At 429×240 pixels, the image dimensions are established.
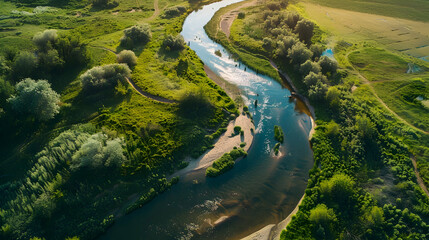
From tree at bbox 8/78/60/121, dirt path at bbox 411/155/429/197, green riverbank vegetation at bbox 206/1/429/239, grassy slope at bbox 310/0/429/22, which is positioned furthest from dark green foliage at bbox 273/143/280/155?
grassy slope at bbox 310/0/429/22

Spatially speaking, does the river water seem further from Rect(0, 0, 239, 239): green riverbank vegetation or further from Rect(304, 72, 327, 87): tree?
Rect(304, 72, 327, 87): tree

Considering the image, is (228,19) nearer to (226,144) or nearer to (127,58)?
(127,58)

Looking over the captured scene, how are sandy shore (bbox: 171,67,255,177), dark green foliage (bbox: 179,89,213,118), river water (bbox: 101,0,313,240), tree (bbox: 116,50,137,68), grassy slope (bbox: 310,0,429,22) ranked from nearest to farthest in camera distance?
river water (bbox: 101,0,313,240) < sandy shore (bbox: 171,67,255,177) < dark green foliage (bbox: 179,89,213,118) < tree (bbox: 116,50,137,68) < grassy slope (bbox: 310,0,429,22)

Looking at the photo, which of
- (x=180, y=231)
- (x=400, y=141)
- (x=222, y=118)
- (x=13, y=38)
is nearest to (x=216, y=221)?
(x=180, y=231)

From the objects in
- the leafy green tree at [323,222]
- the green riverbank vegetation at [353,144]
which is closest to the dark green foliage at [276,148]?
the green riverbank vegetation at [353,144]

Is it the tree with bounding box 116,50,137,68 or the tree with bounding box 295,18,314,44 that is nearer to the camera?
the tree with bounding box 116,50,137,68

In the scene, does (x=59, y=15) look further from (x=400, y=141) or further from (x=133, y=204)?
(x=400, y=141)

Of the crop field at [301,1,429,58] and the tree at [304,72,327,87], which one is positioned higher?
the crop field at [301,1,429,58]

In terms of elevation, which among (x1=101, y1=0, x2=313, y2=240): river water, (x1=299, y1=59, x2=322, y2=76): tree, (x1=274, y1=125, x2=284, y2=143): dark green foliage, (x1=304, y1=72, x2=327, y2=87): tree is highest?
(x1=299, y1=59, x2=322, y2=76): tree
